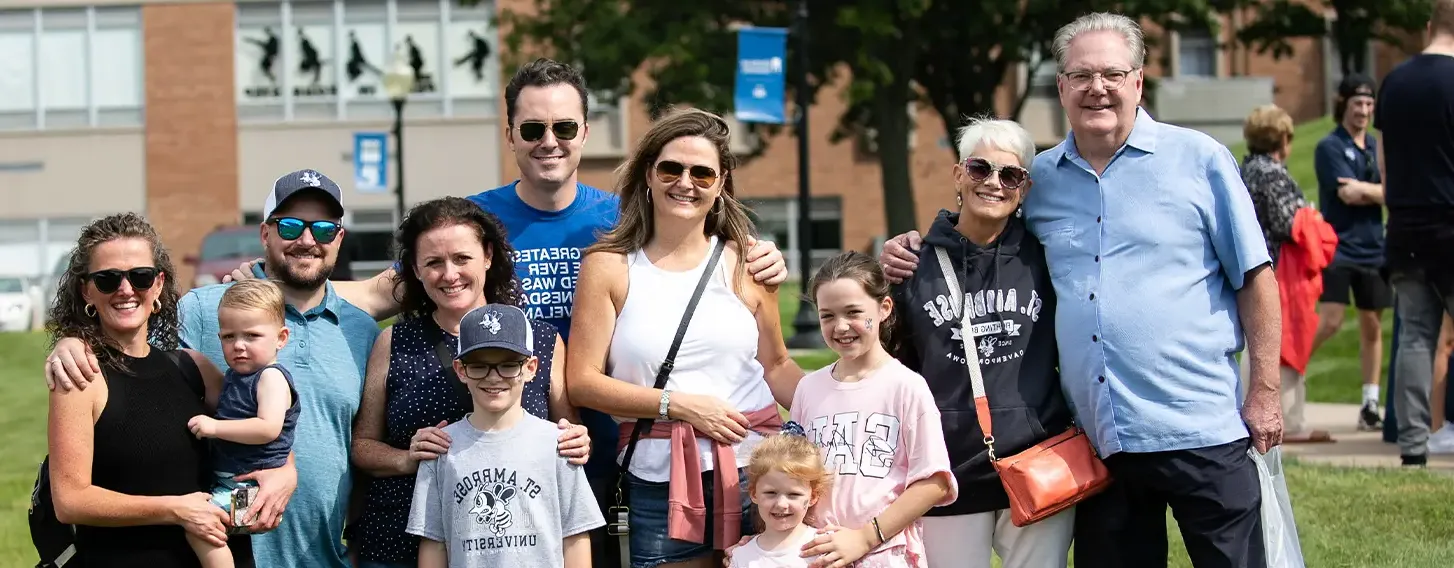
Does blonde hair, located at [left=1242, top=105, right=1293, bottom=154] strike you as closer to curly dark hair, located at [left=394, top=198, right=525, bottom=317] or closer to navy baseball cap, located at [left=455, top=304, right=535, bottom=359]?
curly dark hair, located at [left=394, top=198, right=525, bottom=317]

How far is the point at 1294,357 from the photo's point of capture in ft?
30.1

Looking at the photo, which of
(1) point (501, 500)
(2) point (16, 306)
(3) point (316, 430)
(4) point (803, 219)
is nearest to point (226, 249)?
(2) point (16, 306)

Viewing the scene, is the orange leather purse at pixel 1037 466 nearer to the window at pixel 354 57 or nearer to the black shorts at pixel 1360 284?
the black shorts at pixel 1360 284

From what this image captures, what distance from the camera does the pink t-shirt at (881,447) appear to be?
4402 millimetres

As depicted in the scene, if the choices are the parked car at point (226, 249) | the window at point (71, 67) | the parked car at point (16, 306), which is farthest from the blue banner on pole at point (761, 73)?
the window at point (71, 67)

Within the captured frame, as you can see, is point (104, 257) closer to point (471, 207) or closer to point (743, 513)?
point (471, 207)

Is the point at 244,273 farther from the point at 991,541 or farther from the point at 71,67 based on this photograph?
the point at 71,67

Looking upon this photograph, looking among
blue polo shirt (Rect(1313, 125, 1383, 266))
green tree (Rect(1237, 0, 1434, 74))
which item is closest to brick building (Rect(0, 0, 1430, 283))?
green tree (Rect(1237, 0, 1434, 74))

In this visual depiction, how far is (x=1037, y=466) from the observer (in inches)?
177

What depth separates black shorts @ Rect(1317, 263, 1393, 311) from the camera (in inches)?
380

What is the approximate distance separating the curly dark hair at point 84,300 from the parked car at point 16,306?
28.0 m

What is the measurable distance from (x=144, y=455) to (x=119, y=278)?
1.62 ft

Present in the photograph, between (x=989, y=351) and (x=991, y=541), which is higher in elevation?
(x=989, y=351)

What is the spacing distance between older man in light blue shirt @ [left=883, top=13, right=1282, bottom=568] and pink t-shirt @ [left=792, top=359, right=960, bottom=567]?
45 cm
